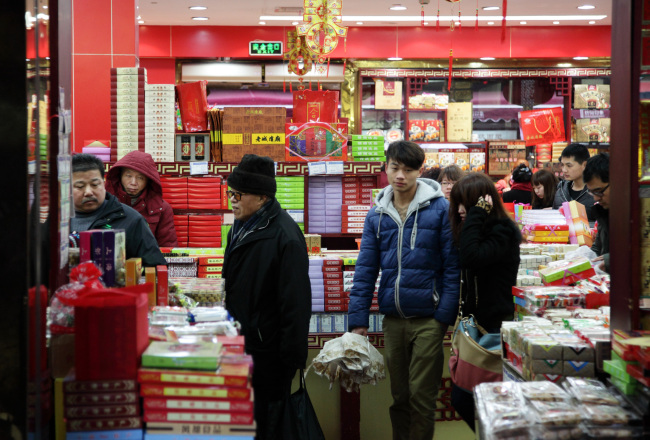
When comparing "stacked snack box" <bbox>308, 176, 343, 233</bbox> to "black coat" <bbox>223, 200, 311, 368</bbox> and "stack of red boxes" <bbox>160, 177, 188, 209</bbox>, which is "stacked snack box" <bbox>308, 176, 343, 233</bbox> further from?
"black coat" <bbox>223, 200, 311, 368</bbox>

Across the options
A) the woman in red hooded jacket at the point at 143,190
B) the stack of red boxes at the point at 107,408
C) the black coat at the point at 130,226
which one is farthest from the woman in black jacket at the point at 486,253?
the stack of red boxes at the point at 107,408

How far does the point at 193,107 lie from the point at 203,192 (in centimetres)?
69

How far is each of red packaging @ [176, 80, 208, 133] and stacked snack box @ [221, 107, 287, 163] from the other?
0.81ft

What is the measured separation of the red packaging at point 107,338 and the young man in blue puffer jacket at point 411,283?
223 centimetres

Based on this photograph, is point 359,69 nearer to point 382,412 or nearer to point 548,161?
point 548,161

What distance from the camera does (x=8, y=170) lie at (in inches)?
69.7

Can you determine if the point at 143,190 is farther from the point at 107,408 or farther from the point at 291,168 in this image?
the point at 107,408

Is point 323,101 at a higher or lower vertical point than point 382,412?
higher

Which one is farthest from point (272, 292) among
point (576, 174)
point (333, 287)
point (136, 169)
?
point (576, 174)

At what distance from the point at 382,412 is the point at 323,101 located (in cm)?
253

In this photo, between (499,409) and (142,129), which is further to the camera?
(142,129)

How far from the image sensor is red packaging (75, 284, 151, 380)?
1.83 meters

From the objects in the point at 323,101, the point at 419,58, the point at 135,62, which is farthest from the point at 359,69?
the point at 323,101

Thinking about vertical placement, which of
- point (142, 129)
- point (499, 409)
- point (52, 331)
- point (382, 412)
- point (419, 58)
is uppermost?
point (419, 58)
